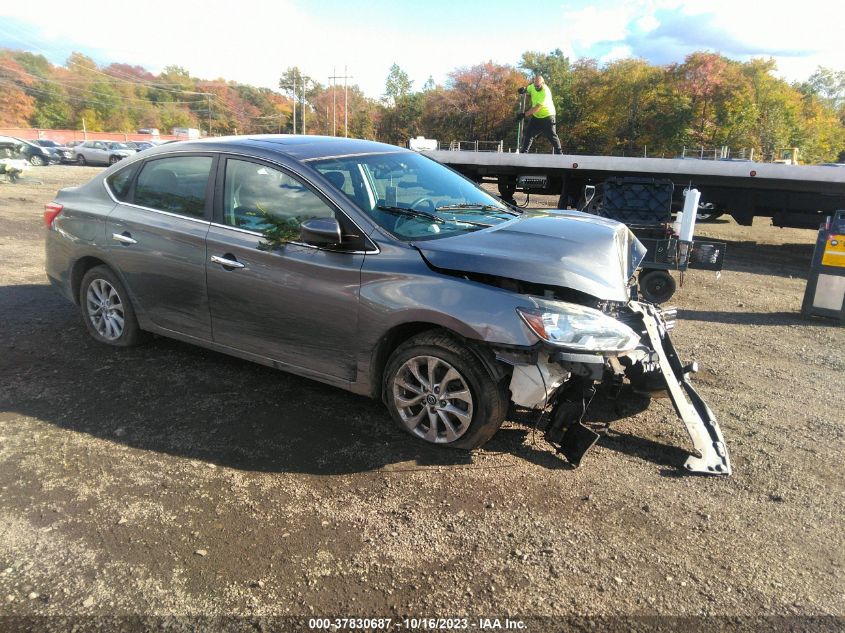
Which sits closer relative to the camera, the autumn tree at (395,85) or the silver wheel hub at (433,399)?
the silver wheel hub at (433,399)

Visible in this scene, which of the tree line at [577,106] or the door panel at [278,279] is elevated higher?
the tree line at [577,106]

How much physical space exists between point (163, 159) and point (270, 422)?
7.53 ft

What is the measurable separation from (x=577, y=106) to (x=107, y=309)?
60.2 meters

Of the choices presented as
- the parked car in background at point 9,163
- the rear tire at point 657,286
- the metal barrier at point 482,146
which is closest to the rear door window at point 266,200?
the rear tire at point 657,286

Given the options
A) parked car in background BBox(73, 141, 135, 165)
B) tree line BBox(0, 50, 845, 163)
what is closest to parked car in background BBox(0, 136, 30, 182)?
parked car in background BBox(73, 141, 135, 165)

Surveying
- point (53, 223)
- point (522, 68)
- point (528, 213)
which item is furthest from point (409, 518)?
point (522, 68)

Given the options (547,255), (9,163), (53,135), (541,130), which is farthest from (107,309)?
(53,135)

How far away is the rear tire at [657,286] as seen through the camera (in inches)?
302

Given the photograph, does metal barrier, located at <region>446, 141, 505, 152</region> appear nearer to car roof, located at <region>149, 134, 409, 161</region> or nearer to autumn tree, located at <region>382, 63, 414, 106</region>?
car roof, located at <region>149, 134, 409, 161</region>

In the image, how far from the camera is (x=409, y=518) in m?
2.91

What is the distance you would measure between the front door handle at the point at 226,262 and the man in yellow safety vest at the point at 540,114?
878cm

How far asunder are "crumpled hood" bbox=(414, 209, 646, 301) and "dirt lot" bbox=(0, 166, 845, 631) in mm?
1066

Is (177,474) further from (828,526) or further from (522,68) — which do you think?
(522,68)

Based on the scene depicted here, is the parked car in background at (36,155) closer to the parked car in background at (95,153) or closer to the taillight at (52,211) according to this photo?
the parked car in background at (95,153)
